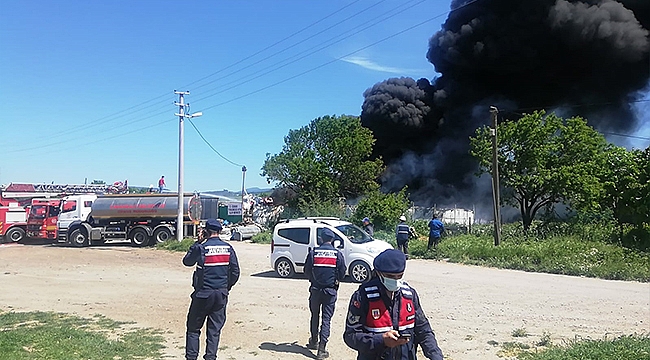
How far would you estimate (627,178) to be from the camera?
24.6 m

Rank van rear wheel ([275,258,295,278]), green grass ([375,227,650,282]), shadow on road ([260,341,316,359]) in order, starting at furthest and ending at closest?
green grass ([375,227,650,282]) → van rear wheel ([275,258,295,278]) → shadow on road ([260,341,316,359])

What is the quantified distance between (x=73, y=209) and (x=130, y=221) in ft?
12.3

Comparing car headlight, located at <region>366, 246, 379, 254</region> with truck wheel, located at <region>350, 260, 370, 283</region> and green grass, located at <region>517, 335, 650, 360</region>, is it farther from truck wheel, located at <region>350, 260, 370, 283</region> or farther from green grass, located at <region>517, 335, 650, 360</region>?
green grass, located at <region>517, 335, 650, 360</region>

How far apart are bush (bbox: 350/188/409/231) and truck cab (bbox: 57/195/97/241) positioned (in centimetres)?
1458

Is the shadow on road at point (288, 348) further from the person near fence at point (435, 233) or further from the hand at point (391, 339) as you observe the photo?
the person near fence at point (435, 233)

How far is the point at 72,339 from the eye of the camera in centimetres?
779

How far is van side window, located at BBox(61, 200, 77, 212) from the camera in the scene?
30.5 metres

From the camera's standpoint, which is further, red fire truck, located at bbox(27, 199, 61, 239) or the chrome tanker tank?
red fire truck, located at bbox(27, 199, 61, 239)

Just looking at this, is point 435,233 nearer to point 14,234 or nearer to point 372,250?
point 372,250

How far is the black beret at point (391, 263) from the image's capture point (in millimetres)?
3445

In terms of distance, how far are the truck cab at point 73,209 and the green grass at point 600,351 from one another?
2783 cm

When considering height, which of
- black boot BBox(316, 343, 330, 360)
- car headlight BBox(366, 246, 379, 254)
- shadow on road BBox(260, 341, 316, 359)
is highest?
car headlight BBox(366, 246, 379, 254)

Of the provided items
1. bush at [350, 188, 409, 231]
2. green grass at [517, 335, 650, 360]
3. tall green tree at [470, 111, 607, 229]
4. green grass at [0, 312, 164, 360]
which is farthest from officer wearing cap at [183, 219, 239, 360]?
bush at [350, 188, 409, 231]

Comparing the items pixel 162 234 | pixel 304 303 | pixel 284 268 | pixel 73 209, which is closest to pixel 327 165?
pixel 162 234
